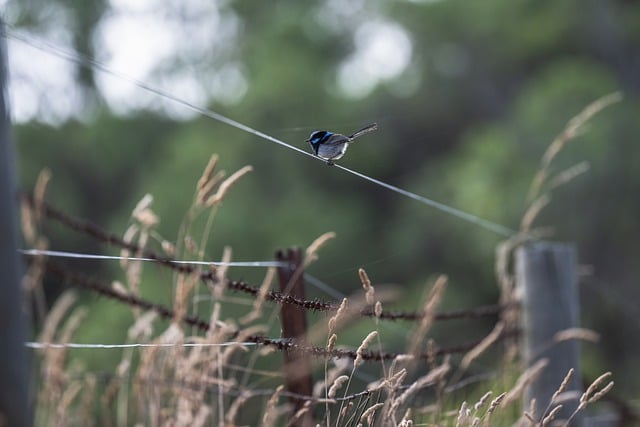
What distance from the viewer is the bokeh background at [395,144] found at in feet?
45.5

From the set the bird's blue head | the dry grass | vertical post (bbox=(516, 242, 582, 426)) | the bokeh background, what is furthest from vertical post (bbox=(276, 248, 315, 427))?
the bokeh background

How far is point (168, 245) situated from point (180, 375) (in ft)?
1.09

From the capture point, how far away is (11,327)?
1687 millimetres

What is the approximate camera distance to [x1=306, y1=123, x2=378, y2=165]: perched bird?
262 centimetres

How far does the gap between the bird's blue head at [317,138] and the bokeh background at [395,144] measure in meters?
9.23

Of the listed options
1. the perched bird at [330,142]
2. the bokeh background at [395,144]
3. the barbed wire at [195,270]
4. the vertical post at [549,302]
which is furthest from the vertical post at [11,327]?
the bokeh background at [395,144]

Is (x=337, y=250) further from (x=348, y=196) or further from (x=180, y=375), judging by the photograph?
(x=180, y=375)

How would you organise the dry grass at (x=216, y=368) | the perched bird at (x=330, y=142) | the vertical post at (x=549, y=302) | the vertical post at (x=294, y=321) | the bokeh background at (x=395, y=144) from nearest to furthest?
the dry grass at (x=216, y=368) < the perched bird at (x=330, y=142) < the vertical post at (x=294, y=321) < the vertical post at (x=549, y=302) < the bokeh background at (x=395, y=144)

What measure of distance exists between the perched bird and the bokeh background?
924 cm

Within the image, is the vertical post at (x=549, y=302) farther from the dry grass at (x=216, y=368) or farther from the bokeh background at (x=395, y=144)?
the bokeh background at (x=395, y=144)

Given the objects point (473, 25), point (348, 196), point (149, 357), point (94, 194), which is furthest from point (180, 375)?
point (94, 194)

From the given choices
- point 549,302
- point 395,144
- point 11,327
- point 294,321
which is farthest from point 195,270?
point 395,144

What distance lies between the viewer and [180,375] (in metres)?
2.80

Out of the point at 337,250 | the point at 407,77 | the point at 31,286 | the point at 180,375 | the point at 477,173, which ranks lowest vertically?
the point at 180,375
